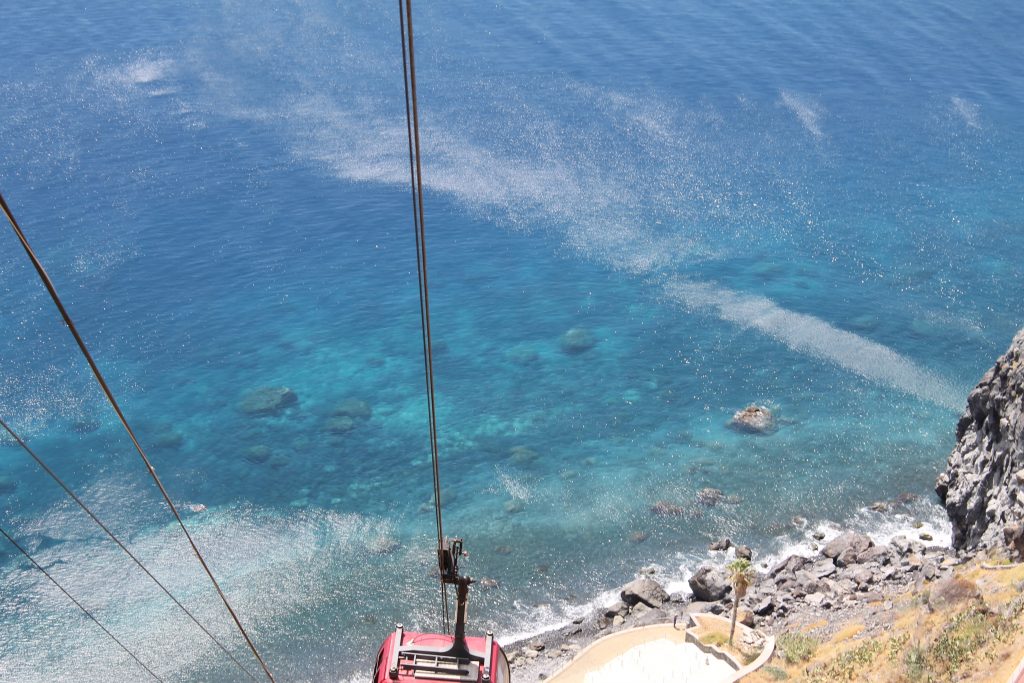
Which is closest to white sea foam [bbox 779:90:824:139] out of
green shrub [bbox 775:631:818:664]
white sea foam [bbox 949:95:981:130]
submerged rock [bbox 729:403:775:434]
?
white sea foam [bbox 949:95:981:130]

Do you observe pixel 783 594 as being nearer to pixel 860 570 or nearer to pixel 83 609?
pixel 860 570

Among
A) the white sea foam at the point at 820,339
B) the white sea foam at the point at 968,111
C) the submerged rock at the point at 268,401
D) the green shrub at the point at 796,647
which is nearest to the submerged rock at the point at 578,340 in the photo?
the white sea foam at the point at 820,339

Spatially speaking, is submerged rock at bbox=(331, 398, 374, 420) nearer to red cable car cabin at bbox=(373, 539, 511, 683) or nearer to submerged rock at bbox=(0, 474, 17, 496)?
A: submerged rock at bbox=(0, 474, 17, 496)

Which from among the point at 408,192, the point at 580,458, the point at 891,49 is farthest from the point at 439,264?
the point at 891,49

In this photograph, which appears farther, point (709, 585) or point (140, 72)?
point (140, 72)

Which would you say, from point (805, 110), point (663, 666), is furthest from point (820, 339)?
point (805, 110)

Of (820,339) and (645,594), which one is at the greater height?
(820,339)
